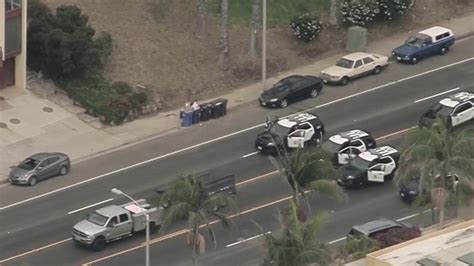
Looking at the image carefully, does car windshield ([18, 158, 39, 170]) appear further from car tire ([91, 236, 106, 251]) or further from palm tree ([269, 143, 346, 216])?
palm tree ([269, 143, 346, 216])

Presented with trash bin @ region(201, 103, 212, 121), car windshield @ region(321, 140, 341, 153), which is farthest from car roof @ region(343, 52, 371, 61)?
car windshield @ region(321, 140, 341, 153)

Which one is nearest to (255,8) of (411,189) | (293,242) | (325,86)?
(325,86)

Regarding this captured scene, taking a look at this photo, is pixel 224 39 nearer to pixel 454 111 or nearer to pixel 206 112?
pixel 206 112

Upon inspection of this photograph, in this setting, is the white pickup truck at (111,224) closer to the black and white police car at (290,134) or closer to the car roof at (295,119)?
the black and white police car at (290,134)

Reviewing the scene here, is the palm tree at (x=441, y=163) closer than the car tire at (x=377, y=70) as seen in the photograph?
Yes

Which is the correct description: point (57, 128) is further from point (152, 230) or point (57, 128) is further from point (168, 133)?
point (152, 230)

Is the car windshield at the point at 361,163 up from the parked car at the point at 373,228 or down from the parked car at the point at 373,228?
up

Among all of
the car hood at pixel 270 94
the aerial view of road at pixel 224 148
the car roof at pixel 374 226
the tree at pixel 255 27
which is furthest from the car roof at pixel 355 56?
the car roof at pixel 374 226
